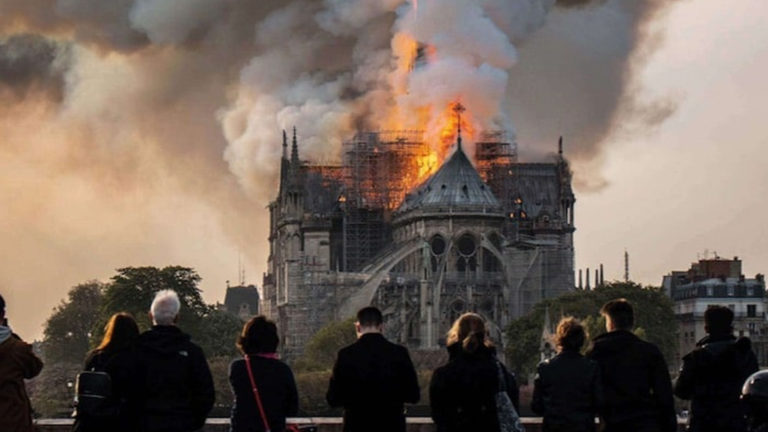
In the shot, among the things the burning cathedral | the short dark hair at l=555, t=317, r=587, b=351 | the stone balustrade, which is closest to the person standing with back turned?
the short dark hair at l=555, t=317, r=587, b=351

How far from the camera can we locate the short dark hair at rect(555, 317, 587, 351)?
83.9 feet

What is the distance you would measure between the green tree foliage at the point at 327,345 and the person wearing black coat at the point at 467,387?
360 feet

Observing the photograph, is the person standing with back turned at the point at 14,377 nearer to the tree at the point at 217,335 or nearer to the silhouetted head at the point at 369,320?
the silhouetted head at the point at 369,320

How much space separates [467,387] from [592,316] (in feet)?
359

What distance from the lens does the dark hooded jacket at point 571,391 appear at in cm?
2572

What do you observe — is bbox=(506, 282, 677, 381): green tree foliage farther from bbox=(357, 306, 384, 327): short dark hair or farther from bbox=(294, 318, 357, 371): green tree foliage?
bbox=(357, 306, 384, 327): short dark hair

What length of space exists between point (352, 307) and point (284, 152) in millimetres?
16796

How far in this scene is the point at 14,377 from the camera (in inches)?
1000

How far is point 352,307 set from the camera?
6004 inches

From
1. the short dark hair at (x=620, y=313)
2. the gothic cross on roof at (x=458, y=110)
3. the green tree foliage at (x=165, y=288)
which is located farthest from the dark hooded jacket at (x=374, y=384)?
the gothic cross on roof at (x=458, y=110)

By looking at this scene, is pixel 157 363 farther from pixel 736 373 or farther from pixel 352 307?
pixel 352 307

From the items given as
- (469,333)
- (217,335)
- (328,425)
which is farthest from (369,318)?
(217,335)

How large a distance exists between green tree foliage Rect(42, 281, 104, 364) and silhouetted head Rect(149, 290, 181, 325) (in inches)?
5486

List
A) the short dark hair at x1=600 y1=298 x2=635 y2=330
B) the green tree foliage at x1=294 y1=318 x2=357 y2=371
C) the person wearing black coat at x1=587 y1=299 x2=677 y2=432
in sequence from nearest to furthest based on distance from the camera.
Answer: the short dark hair at x1=600 y1=298 x2=635 y2=330 → the person wearing black coat at x1=587 y1=299 x2=677 y2=432 → the green tree foliage at x1=294 y1=318 x2=357 y2=371
